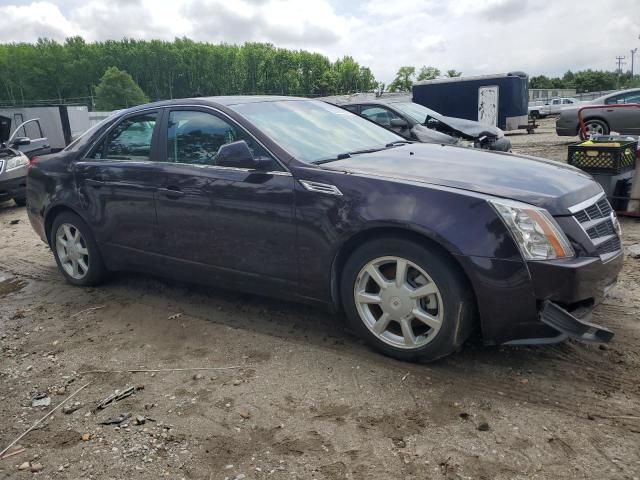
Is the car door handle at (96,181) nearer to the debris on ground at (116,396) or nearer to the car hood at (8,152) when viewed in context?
the debris on ground at (116,396)

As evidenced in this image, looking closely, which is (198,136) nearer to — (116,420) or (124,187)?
(124,187)

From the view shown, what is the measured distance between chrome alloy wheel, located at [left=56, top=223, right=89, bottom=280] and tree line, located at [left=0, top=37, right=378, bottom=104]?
104 meters

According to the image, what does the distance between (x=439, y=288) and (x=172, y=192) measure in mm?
2162

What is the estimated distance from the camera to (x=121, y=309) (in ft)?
15.1

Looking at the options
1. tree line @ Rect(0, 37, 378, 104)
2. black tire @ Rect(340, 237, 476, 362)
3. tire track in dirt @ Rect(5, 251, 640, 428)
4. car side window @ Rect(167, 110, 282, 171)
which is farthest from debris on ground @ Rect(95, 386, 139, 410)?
tree line @ Rect(0, 37, 378, 104)

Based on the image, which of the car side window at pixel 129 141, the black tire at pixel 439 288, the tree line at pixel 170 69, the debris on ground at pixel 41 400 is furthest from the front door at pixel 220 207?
the tree line at pixel 170 69

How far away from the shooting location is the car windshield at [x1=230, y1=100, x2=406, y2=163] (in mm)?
3803

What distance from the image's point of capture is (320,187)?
344cm

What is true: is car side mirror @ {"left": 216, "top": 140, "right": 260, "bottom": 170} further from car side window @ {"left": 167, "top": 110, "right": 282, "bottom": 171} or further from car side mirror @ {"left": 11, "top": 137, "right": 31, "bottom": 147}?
car side mirror @ {"left": 11, "top": 137, "right": 31, "bottom": 147}

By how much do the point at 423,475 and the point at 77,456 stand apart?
1647 mm

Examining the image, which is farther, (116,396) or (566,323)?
(116,396)

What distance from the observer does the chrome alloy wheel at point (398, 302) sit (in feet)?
10.4

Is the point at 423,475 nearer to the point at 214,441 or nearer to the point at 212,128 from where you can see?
the point at 214,441

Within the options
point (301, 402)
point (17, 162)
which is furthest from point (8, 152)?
point (301, 402)
